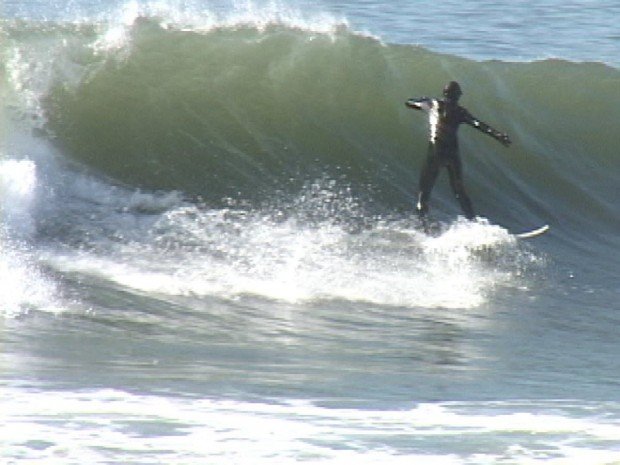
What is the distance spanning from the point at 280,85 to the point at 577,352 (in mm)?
6564

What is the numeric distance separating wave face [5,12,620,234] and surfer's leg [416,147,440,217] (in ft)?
3.04

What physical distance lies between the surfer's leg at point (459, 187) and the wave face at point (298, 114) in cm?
97

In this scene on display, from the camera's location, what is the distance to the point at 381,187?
44.8 feet

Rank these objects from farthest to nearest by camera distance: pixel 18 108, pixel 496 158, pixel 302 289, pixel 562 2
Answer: pixel 562 2 → pixel 496 158 → pixel 18 108 → pixel 302 289

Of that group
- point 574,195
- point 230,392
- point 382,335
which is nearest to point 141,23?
point 574,195

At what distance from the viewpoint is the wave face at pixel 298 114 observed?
1358cm

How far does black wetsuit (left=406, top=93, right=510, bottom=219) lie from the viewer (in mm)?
12383

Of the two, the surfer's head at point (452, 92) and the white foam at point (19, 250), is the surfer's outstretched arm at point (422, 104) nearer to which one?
the surfer's head at point (452, 92)

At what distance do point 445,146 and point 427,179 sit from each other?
0.30 meters

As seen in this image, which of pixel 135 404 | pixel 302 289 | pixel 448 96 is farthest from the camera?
pixel 448 96

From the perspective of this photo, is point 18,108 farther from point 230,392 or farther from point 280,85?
point 230,392

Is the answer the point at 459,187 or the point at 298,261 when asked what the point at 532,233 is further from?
the point at 298,261

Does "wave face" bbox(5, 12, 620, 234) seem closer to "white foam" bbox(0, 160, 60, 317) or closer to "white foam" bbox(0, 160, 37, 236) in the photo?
"white foam" bbox(0, 160, 37, 236)

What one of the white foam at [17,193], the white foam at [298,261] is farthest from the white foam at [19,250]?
the white foam at [298,261]
